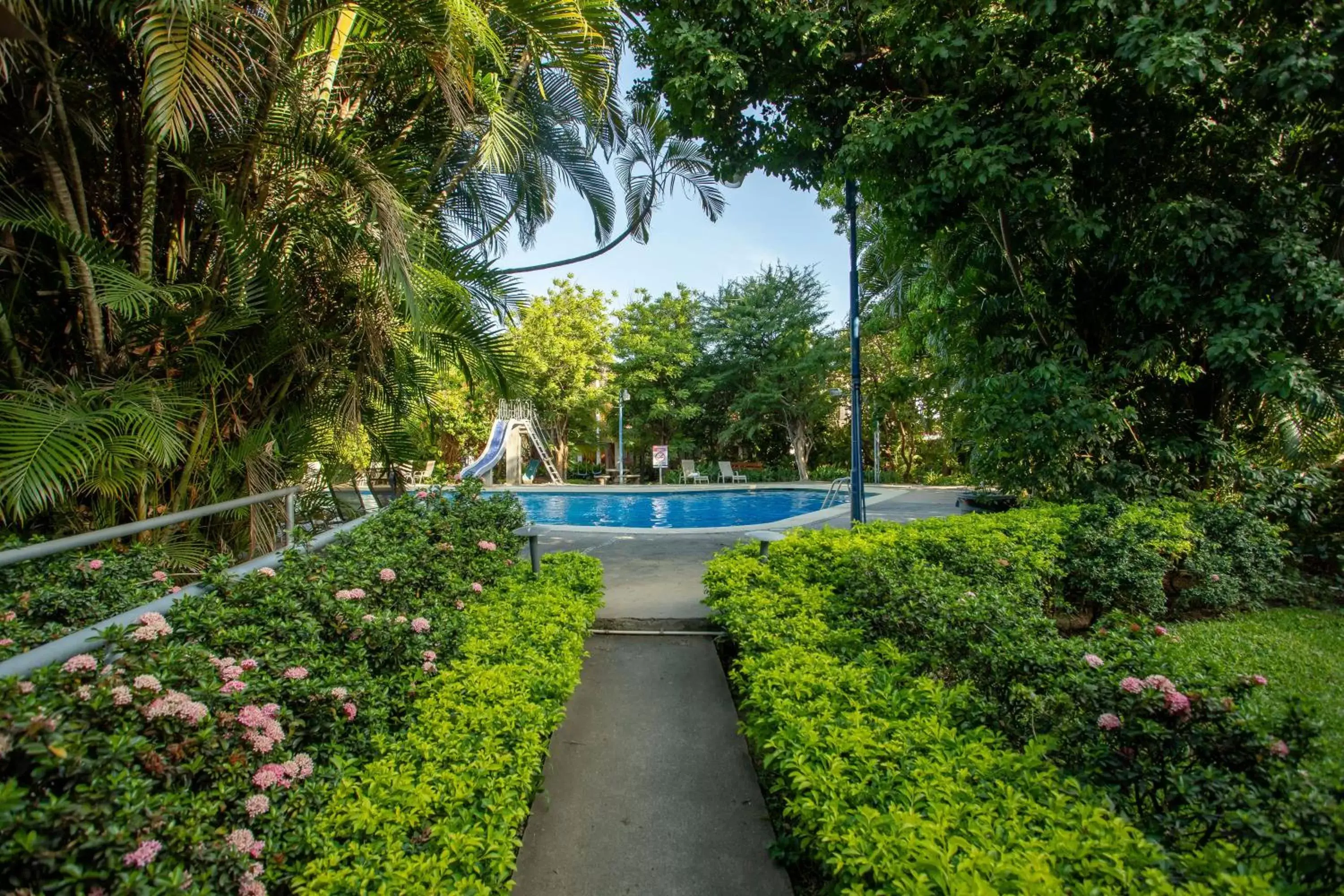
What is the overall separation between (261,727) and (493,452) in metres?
20.0

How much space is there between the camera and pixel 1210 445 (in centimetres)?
564

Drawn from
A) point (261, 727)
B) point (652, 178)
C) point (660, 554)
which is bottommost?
point (660, 554)

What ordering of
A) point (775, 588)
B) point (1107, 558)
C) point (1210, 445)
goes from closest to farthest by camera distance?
point (775, 588) → point (1107, 558) → point (1210, 445)

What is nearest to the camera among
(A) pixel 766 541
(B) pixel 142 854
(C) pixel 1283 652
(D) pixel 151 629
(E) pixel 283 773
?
(B) pixel 142 854

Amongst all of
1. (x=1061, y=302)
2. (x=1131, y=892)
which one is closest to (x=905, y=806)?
(x=1131, y=892)

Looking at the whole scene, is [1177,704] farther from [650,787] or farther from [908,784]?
[650,787]

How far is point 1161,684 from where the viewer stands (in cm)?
176

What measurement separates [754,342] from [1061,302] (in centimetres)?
1497

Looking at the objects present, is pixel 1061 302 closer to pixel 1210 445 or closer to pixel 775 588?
pixel 1210 445

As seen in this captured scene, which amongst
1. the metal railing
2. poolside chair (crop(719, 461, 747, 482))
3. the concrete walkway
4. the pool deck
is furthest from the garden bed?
poolside chair (crop(719, 461, 747, 482))

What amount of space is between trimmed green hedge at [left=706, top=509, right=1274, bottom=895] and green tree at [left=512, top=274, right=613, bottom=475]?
1762cm

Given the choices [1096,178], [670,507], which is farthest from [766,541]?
[670,507]

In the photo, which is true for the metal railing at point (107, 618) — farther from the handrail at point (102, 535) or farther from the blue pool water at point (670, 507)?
the blue pool water at point (670, 507)

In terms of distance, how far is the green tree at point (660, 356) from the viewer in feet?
67.7
